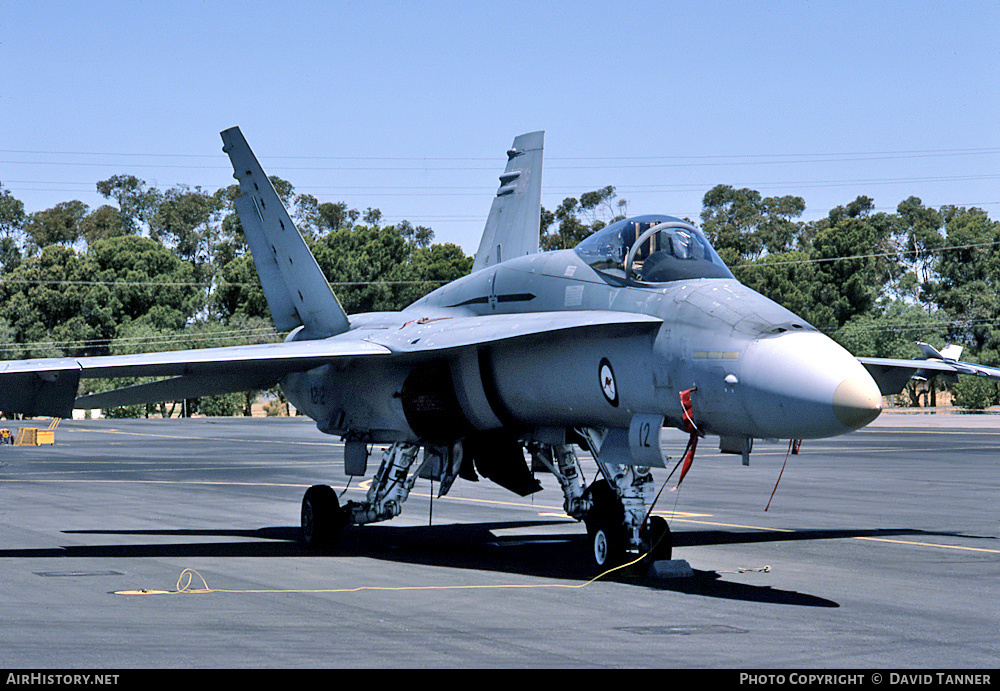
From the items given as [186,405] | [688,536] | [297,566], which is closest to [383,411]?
[297,566]

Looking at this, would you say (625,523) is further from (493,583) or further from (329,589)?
(329,589)

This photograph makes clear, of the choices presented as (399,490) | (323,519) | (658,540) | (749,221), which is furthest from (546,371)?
(749,221)

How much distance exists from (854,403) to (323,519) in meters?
8.14

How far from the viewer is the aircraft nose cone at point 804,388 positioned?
367 inches

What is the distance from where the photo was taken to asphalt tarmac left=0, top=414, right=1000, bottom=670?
26.3ft

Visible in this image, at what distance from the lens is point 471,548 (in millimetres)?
15172

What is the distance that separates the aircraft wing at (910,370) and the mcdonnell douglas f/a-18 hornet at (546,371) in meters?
0.05

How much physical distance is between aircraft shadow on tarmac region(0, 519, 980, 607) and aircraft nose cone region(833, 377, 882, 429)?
6.97 ft

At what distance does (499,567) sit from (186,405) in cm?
7924

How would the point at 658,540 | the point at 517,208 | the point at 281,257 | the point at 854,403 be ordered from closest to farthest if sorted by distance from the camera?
the point at 854,403, the point at 658,540, the point at 281,257, the point at 517,208

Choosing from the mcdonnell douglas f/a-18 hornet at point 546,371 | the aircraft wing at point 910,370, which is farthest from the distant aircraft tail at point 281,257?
the aircraft wing at point 910,370

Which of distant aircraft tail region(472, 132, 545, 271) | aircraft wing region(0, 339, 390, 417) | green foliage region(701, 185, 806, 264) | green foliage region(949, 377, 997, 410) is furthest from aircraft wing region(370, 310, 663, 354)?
green foliage region(701, 185, 806, 264)

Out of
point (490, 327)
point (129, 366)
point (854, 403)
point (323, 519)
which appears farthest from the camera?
point (323, 519)

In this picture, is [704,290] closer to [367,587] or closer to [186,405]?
[367,587]
